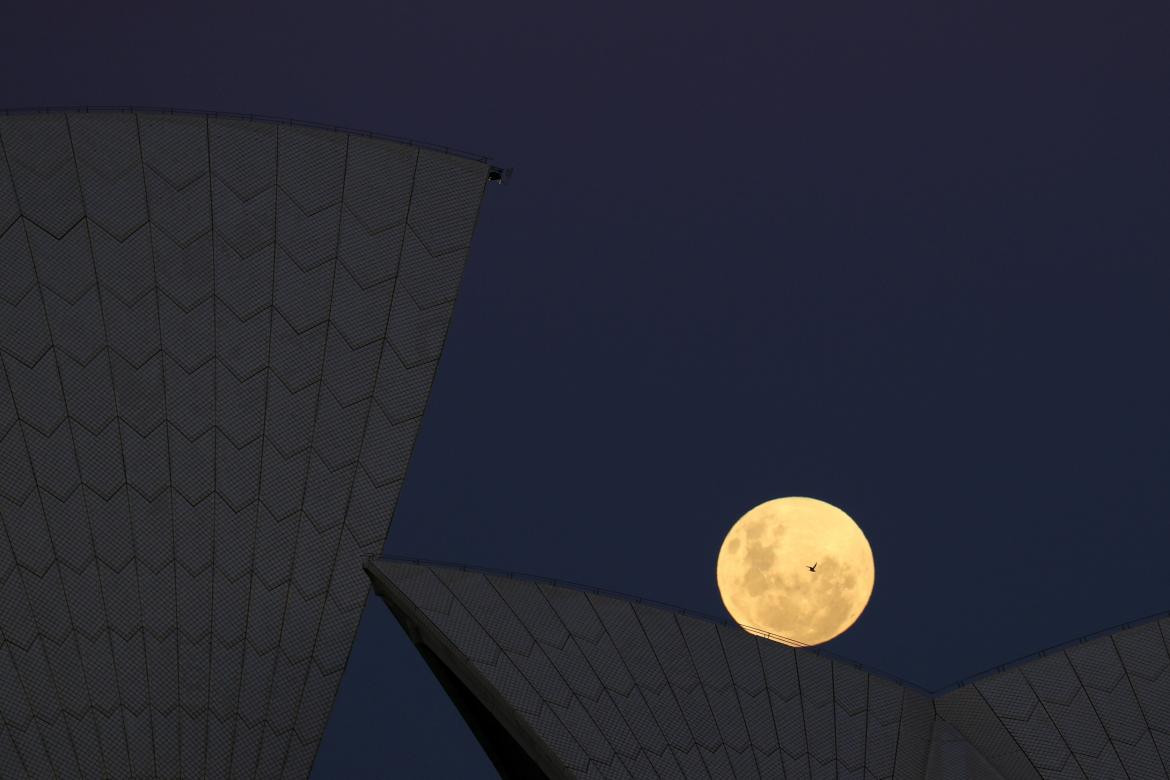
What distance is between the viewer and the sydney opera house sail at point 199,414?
21.6m

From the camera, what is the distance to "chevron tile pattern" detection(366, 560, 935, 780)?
20891 millimetres

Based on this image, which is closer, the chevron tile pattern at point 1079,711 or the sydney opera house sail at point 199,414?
the sydney opera house sail at point 199,414

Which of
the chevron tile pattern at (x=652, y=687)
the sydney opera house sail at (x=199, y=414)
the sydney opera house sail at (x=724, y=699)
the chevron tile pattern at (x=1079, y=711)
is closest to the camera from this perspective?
the chevron tile pattern at (x=652, y=687)

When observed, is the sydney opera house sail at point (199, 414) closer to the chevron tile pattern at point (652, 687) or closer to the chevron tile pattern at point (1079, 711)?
the chevron tile pattern at point (652, 687)

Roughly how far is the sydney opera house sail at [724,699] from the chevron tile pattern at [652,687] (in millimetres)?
23

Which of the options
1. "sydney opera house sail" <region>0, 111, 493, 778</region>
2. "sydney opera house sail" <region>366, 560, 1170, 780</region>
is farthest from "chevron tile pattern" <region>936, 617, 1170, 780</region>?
"sydney opera house sail" <region>0, 111, 493, 778</region>

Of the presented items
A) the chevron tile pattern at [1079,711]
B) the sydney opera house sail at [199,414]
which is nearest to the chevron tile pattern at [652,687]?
the chevron tile pattern at [1079,711]

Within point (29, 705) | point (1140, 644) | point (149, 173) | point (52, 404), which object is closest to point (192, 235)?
point (149, 173)

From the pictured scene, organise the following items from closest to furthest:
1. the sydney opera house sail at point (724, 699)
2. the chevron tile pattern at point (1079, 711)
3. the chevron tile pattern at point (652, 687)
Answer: the chevron tile pattern at point (652, 687), the sydney opera house sail at point (724, 699), the chevron tile pattern at point (1079, 711)

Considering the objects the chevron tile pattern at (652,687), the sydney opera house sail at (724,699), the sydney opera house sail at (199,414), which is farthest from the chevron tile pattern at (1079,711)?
the sydney opera house sail at (199,414)

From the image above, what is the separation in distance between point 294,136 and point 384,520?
21.9ft

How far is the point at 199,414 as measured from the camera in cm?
2292

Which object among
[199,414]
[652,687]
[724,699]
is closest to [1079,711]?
[724,699]

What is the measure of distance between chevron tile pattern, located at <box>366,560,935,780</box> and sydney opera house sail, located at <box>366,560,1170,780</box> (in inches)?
0.9
